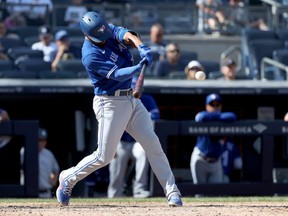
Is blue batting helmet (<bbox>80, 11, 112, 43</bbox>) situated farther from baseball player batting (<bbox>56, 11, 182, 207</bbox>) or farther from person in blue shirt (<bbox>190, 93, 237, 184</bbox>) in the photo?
person in blue shirt (<bbox>190, 93, 237, 184</bbox>)

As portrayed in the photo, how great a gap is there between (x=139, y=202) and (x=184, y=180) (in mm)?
3261

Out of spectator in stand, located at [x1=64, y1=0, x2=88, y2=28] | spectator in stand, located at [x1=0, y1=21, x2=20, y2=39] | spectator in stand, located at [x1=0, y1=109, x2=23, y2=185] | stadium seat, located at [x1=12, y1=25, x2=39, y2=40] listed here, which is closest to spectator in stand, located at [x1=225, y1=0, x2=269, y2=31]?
spectator in stand, located at [x1=64, y1=0, x2=88, y2=28]

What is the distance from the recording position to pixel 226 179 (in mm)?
11203

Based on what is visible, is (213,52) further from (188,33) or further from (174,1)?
(174,1)

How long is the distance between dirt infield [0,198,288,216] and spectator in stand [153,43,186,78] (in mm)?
A: 4637

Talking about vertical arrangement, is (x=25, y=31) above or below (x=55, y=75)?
above

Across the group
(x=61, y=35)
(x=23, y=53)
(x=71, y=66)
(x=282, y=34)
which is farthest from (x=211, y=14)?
(x=23, y=53)

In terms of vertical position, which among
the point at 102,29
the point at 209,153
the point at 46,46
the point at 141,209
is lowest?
the point at 209,153

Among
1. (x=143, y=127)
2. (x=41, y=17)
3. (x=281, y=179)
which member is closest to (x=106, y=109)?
(x=143, y=127)

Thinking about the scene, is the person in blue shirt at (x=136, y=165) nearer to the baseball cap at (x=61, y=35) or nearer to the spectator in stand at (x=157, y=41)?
the spectator in stand at (x=157, y=41)

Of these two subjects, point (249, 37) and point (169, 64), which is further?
point (249, 37)

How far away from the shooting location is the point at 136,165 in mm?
11148

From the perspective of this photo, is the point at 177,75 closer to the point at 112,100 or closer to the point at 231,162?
the point at 231,162

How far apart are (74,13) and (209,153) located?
4.69 meters
